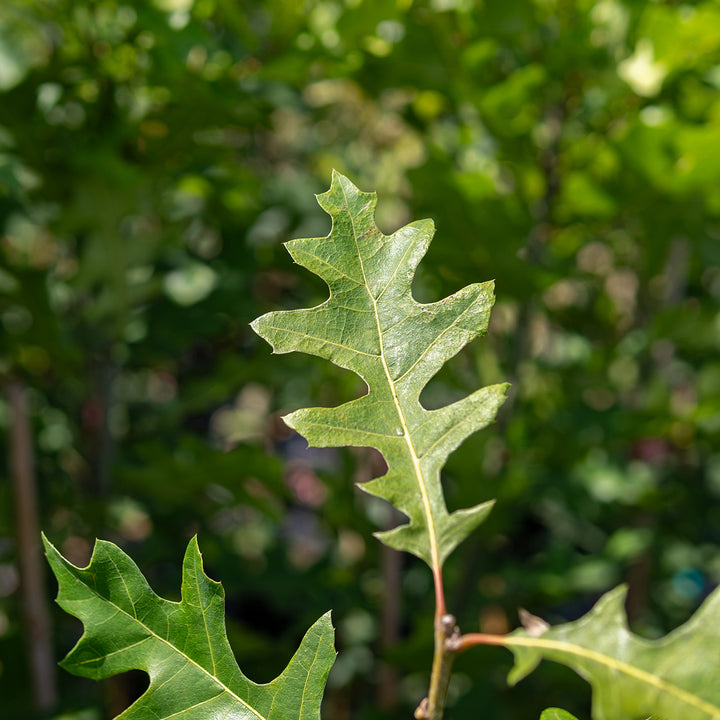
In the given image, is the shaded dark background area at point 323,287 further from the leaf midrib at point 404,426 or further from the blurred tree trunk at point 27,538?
the leaf midrib at point 404,426

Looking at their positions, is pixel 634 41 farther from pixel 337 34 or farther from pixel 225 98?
pixel 225 98

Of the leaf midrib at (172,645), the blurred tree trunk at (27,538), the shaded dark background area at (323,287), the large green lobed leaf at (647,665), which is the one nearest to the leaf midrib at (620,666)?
the large green lobed leaf at (647,665)

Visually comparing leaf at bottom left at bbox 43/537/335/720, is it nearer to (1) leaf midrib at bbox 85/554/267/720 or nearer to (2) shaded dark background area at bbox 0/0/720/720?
(1) leaf midrib at bbox 85/554/267/720

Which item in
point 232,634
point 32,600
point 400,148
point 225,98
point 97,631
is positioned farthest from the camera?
point 400,148

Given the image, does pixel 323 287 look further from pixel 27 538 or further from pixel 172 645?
pixel 172 645

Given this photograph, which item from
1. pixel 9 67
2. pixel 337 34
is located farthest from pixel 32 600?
pixel 337 34

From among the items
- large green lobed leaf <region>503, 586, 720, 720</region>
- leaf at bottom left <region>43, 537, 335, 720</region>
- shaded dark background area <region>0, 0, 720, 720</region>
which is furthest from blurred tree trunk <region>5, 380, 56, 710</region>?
large green lobed leaf <region>503, 586, 720, 720</region>
